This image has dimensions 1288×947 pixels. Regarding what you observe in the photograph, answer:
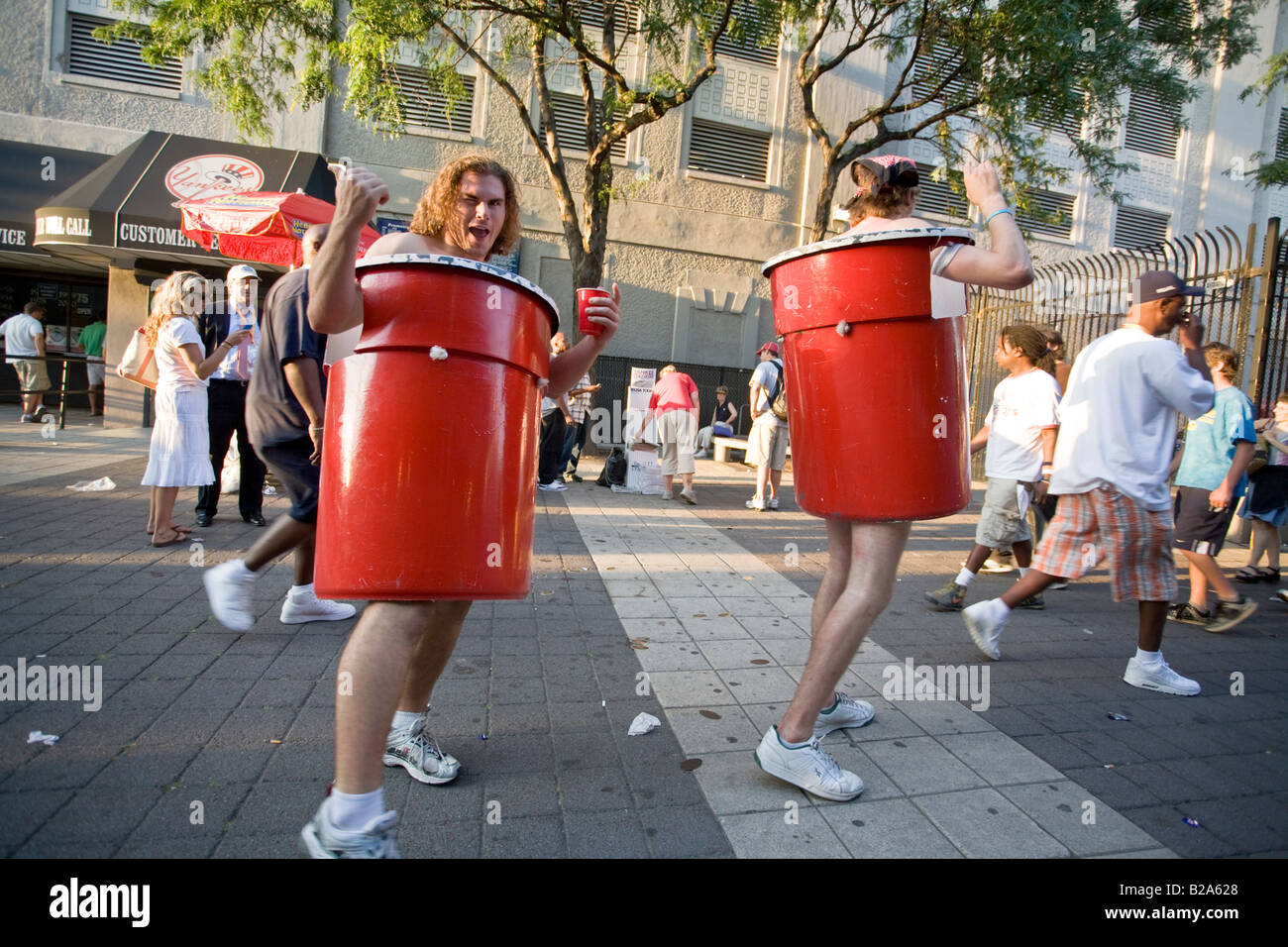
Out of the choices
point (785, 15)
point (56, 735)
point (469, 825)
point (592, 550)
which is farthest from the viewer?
point (785, 15)

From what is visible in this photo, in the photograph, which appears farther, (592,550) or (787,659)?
(592,550)

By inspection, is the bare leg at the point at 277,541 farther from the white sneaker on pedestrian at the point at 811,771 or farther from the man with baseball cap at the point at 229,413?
the man with baseball cap at the point at 229,413

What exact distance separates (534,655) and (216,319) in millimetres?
4694

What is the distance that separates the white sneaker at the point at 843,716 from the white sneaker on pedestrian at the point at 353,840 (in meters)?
1.61

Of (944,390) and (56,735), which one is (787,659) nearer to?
(944,390)

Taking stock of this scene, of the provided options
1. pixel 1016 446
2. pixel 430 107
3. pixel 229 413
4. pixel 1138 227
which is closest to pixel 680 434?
pixel 1016 446

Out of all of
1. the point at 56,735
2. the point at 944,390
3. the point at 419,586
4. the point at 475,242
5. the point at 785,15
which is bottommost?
the point at 56,735

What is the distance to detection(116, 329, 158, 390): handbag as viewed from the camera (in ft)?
18.1

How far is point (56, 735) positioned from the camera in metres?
2.49

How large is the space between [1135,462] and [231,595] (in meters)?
4.32

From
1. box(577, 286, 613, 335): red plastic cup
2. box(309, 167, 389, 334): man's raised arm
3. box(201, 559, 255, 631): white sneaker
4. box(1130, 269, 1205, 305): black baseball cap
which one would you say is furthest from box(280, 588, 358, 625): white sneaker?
box(1130, 269, 1205, 305): black baseball cap

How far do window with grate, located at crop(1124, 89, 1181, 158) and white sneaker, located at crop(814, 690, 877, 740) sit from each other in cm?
2124

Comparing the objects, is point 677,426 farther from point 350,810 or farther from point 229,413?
point 350,810
